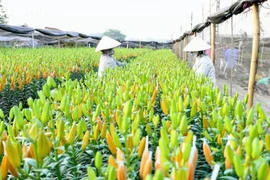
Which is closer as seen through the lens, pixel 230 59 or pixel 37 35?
pixel 230 59

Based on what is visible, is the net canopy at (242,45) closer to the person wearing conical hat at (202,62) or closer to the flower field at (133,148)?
the person wearing conical hat at (202,62)

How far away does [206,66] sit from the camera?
5504 millimetres

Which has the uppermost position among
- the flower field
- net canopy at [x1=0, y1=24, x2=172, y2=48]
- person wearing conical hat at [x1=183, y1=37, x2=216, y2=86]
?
A: net canopy at [x1=0, y1=24, x2=172, y2=48]

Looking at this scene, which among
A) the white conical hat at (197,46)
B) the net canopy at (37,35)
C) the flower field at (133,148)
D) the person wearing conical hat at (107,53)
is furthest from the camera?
the net canopy at (37,35)

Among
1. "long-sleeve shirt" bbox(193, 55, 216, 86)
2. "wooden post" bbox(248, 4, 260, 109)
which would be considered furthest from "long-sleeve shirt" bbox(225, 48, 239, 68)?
"wooden post" bbox(248, 4, 260, 109)

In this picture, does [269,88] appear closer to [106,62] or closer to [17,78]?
[106,62]

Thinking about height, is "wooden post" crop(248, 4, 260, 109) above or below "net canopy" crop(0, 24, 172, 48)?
below

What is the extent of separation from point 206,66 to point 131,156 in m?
4.50

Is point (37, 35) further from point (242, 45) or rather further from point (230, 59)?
point (242, 45)

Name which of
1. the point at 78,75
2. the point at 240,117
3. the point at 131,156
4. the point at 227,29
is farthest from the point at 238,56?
the point at 131,156

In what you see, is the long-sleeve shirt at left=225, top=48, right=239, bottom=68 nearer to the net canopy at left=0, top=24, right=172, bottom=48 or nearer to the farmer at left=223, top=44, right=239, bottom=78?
the farmer at left=223, top=44, right=239, bottom=78

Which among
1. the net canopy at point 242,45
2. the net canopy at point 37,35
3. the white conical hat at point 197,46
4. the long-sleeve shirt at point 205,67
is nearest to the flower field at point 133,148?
the net canopy at point 242,45

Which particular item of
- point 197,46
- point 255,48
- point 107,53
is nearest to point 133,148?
point 255,48

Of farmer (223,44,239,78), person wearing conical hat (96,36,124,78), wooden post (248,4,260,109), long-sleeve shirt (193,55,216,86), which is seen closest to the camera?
wooden post (248,4,260,109)
